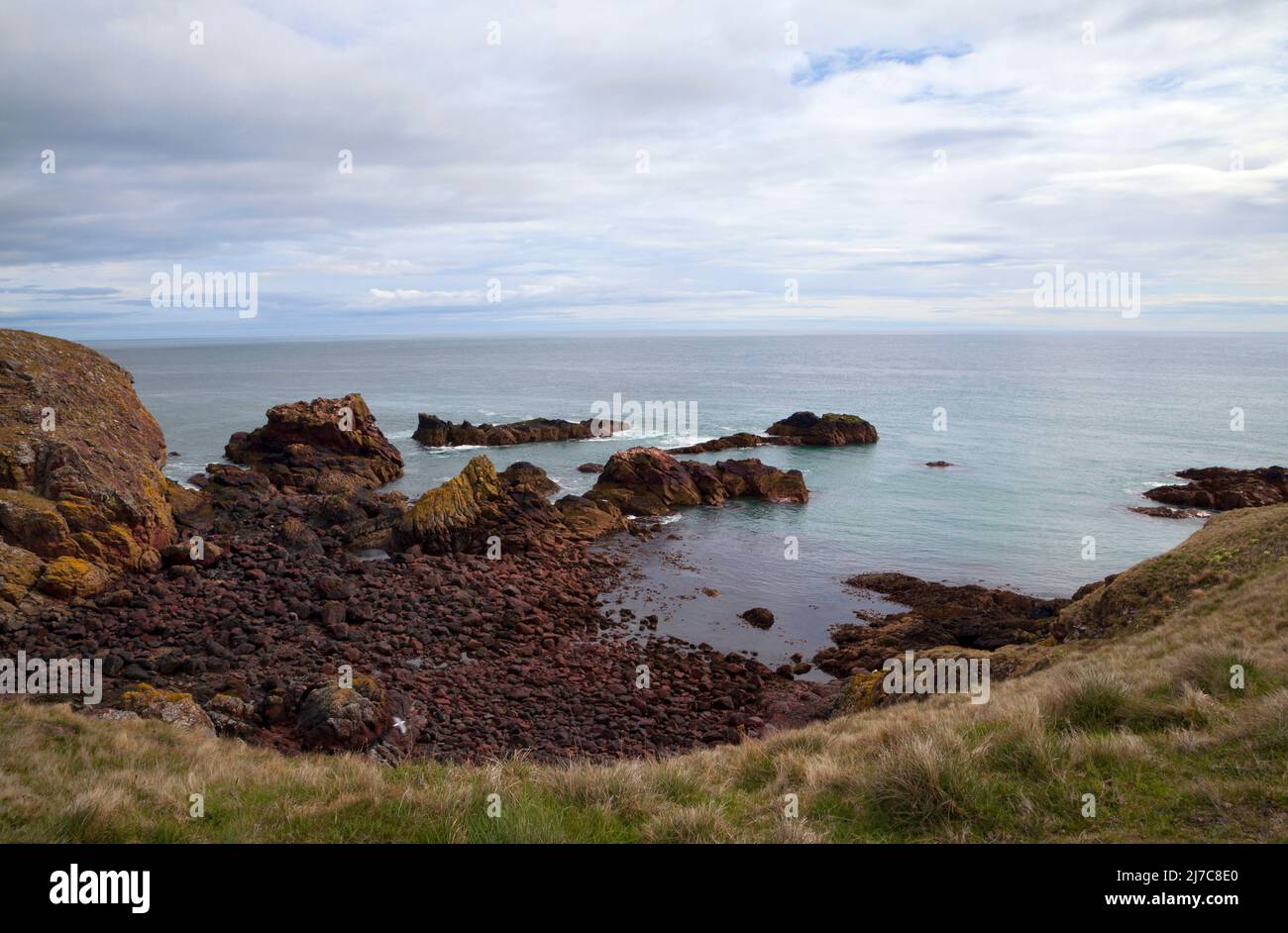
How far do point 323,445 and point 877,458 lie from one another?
3907cm

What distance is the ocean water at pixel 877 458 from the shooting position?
2983cm

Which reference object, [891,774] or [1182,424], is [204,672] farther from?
[1182,424]

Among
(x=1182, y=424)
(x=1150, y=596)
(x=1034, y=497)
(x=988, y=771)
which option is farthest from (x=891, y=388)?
(x=988, y=771)

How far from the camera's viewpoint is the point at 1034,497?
43.0 m

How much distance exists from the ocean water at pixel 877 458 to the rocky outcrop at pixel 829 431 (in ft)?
7.57

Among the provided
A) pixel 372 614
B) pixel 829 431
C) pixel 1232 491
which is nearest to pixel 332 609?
pixel 372 614

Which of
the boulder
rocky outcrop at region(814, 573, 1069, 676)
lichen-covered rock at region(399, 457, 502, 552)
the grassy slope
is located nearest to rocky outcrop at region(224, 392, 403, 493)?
lichen-covered rock at region(399, 457, 502, 552)

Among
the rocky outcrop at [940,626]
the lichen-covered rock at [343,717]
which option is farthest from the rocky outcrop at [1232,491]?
the lichen-covered rock at [343,717]

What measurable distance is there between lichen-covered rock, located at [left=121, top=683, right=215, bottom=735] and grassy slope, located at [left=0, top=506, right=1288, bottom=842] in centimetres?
267

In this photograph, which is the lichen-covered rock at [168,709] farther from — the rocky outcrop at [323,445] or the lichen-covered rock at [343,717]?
the rocky outcrop at [323,445]

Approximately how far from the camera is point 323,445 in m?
48.8

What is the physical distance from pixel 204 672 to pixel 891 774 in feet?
56.3

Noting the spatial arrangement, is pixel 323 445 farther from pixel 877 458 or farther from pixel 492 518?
pixel 877 458

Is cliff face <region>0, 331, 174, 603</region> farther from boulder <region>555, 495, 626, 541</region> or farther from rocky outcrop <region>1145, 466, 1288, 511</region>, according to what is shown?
rocky outcrop <region>1145, 466, 1288, 511</region>
